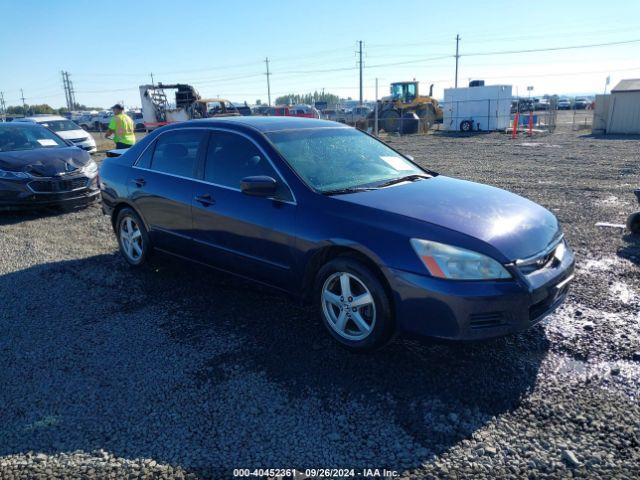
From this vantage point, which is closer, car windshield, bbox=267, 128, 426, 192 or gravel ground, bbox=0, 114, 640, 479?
gravel ground, bbox=0, 114, 640, 479

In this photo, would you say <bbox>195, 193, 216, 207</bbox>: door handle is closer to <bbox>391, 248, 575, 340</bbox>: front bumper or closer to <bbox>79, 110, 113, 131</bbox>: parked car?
<bbox>391, 248, 575, 340</bbox>: front bumper

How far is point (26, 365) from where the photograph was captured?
3600mm

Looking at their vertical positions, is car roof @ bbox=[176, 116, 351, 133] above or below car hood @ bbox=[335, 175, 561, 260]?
above

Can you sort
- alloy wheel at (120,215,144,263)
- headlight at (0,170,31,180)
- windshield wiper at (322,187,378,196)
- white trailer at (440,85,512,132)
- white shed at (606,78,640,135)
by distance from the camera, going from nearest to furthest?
1. windshield wiper at (322,187,378,196)
2. alloy wheel at (120,215,144,263)
3. headlight at (0,170,31,180)
4. white shed at (606,78,640,135)
5. white trailer at (440,85,512,132)

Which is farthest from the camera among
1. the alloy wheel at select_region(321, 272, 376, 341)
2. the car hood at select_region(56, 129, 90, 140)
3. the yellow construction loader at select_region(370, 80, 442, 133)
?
the yellow construction loader at select_region(370, 80, 442, 133)

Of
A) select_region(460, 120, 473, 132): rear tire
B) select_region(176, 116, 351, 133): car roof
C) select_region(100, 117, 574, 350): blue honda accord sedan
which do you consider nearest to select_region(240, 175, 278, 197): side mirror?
select_region(100, 117, 574, 350): blue honda accord sedan

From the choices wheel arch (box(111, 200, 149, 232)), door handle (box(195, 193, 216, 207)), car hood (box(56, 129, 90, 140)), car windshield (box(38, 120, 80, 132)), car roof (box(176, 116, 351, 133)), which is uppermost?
car roof (box(176, 116, 351, 133))

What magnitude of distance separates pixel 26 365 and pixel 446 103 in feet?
98.6

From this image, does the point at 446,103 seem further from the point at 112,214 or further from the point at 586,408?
the point at 586,408

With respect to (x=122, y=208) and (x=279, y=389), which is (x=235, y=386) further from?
(x=122, y=208)

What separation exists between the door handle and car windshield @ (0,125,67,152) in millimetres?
6026

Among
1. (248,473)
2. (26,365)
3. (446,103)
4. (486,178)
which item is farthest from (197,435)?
(446,103)

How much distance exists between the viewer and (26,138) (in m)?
9.15

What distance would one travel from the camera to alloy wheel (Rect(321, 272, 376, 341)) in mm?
3469
